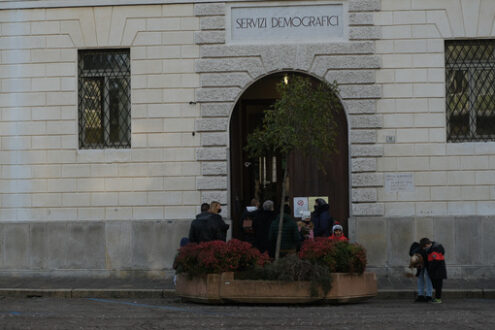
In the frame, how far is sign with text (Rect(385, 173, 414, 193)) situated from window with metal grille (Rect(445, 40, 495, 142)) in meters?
1.43

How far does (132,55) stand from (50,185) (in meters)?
3.35

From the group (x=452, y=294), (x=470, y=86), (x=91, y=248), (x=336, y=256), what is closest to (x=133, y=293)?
(x=91, y=248)

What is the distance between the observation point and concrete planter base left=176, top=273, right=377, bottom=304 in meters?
13.0

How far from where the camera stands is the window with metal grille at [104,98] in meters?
17.6

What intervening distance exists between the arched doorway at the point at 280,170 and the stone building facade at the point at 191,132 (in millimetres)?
412

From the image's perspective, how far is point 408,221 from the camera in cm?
1672

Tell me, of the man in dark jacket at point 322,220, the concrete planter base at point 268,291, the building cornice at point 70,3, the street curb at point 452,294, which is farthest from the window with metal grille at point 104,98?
the street curb at point 452,294

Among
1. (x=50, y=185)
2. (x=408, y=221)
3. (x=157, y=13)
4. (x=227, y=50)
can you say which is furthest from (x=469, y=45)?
(x=50, y=185)

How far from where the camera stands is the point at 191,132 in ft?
56.4

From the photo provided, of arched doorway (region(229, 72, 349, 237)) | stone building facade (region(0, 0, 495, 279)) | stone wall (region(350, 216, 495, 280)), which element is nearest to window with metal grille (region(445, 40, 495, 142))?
stone building facade (region(0, 0, 495, 279))

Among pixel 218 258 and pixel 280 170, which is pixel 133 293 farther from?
pixel 280 170

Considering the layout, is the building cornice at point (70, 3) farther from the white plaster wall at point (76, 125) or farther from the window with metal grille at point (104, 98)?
the window with metal grille at point (104, 98)

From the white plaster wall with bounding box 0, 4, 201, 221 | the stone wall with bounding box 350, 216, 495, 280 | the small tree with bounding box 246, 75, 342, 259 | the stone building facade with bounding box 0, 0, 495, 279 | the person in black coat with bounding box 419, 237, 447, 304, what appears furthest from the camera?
the white plaster wall with bounding box 0, 4, 201, 221

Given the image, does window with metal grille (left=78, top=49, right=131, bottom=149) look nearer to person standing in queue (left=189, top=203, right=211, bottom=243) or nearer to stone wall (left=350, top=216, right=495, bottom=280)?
person standing in queue (left=189, top=203, right=211, bottom=243)
